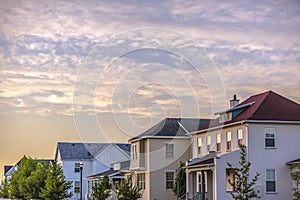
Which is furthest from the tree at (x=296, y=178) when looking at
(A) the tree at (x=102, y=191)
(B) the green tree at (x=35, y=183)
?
(B) the green tree at (x=35, y=183)

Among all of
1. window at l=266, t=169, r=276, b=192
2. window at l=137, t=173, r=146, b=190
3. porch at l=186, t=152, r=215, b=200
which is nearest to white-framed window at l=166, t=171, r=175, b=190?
window at l=137, t=173, r=146, b=190

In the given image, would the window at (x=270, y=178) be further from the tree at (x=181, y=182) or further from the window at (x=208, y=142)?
the tree at (x=181, y=182)

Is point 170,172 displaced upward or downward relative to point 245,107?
downward

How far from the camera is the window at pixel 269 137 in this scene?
160 feet

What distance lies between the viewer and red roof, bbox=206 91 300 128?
4919cm

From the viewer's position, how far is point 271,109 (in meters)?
50.2

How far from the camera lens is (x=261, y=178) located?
159ft

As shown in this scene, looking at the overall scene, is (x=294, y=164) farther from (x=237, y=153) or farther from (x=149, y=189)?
(x=149, y=189)

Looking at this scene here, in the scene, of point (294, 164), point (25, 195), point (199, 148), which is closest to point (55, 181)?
point (25, 195)

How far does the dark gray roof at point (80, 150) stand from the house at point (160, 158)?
33.2 m

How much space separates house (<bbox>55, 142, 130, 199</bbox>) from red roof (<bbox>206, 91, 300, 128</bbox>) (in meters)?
45.0

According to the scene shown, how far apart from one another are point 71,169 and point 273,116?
53893mm

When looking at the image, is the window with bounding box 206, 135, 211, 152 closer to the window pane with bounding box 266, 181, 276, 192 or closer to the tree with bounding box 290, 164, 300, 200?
the window pane with bounding box 266, 181, 276, 192

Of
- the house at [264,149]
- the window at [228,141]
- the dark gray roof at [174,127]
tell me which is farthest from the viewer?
the dark gray roof at [174,127]
